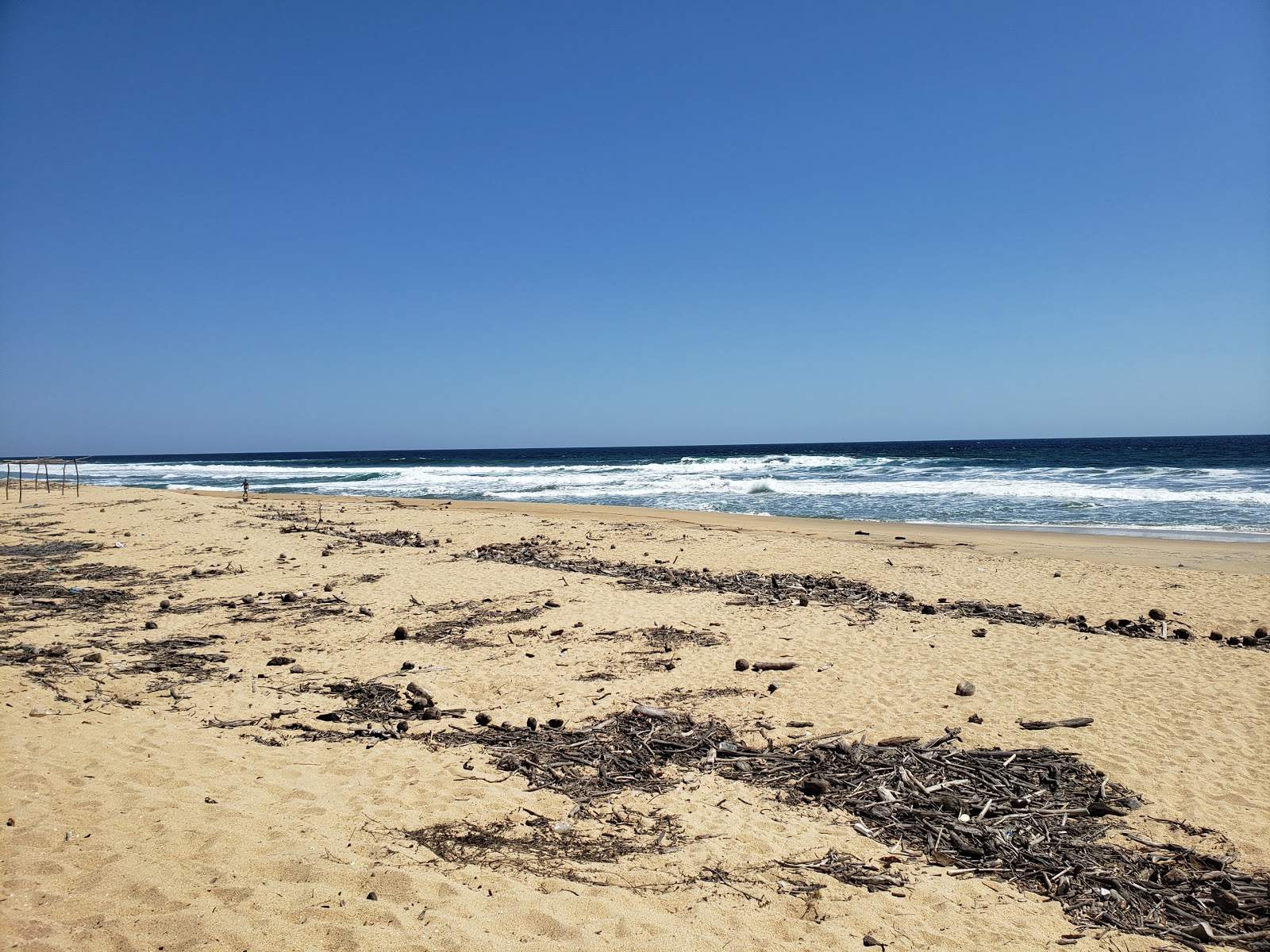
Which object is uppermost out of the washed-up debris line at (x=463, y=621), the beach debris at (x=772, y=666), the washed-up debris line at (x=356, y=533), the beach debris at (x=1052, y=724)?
the washed-up debris line at (x=356, y=533)

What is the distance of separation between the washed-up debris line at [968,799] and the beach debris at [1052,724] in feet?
1.53

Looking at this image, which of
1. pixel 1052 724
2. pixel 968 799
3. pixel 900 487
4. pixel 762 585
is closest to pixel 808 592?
pixel 762 585

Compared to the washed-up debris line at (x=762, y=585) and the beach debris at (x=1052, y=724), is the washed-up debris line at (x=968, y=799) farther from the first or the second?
the washed-up debris line at (x=762, y=585)

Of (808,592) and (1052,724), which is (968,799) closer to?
(1052,724)

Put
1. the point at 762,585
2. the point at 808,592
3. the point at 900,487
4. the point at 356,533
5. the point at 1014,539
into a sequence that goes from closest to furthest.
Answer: the point at 808,592 → the point at 762,585 → the point at 356,533 → the point at 1014,539 → the point at 900,487

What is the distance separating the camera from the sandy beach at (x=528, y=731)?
3012mm

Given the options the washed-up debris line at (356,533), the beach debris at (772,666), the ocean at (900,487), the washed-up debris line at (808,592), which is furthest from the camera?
the ocean at (900,487)

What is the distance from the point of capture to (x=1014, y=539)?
17031mm

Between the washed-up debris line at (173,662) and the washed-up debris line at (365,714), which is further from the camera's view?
the washed-up debris line at (173,662)

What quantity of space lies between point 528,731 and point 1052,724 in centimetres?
414

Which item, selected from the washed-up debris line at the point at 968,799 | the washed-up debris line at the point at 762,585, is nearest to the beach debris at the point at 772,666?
the washed-up debris line at the point at 968,799

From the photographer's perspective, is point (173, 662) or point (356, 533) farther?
point (356, 533)

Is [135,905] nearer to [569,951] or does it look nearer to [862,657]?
[569,951]

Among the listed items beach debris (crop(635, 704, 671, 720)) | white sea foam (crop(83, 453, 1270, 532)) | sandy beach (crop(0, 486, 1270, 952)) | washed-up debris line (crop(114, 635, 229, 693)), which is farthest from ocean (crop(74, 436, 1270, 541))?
washed-up debris line (crop(114, 635, 229, 693))
